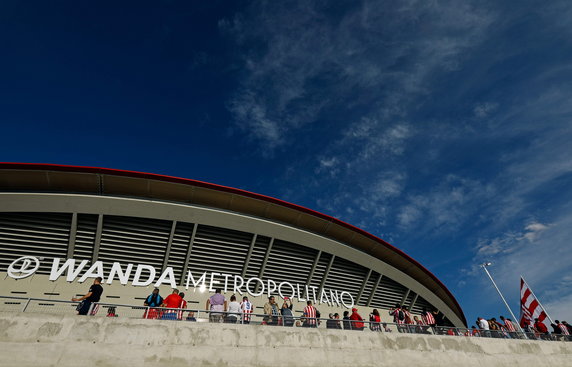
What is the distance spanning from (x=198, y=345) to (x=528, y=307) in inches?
983

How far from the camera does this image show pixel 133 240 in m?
15.4

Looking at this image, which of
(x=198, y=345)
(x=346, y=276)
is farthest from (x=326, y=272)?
(x=198, y=345)

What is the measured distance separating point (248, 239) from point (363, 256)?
8.55 m

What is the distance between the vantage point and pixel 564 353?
12633mm

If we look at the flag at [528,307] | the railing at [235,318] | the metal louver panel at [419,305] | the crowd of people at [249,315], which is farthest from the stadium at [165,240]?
the flag at [528,307]

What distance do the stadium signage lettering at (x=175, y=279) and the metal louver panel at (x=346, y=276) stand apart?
0.44m

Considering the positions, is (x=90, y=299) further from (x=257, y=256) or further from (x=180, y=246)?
(x=257, y=256)

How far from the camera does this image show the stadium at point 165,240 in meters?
13.9

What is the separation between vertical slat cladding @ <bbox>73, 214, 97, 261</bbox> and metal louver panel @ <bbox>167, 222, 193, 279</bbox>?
3802 mm

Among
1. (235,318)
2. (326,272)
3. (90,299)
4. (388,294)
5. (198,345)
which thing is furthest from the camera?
(388,294)

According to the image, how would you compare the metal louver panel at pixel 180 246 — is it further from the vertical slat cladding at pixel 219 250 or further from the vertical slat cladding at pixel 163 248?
the vertical slat cladding at pixel 219 250

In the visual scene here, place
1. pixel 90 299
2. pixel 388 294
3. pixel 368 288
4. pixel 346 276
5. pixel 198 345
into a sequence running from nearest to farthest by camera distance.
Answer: pixel 198 345
pixel 90 299
pixel 346 276
pixel 368 288
pixel 388 294

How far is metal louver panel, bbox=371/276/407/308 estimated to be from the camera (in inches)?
869

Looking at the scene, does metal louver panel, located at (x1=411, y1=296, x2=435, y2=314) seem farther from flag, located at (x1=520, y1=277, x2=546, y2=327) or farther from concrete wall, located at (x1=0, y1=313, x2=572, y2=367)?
concrete wall, located at (x1=0, y1=313, x2=572, y2=367)
